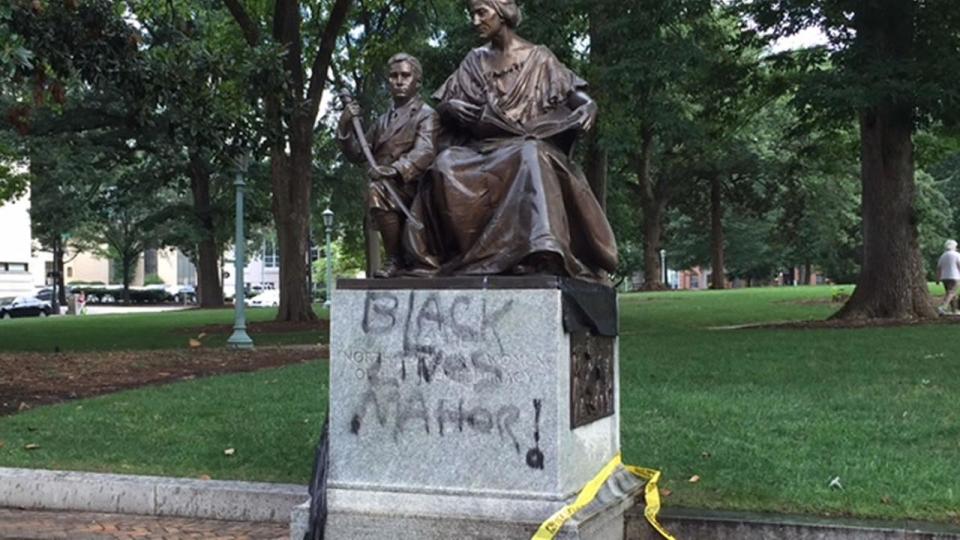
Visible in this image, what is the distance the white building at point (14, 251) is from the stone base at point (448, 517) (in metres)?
62.6

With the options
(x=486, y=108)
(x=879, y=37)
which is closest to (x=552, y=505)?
(x=486, y=108)

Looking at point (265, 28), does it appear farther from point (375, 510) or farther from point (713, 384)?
point (375, 510)

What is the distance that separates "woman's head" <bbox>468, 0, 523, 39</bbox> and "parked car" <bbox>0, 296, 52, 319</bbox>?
168 ft

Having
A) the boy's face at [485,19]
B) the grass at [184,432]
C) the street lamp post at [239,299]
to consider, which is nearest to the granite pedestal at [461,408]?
the boy's face at [485,19]

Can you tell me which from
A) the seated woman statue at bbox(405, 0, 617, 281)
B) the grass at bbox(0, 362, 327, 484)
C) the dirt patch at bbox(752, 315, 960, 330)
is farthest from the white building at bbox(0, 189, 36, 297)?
the seated woman statue at bbox(405, 0, 617, 281)

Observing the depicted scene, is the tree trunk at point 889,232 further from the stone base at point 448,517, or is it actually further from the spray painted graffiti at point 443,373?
the spray painted graffiti at point 443,373

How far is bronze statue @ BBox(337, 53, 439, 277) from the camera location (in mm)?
5598

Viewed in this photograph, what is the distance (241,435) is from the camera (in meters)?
8.53

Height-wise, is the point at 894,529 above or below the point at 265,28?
below

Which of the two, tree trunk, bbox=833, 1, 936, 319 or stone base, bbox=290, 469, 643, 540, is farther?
tree trunk, bbox=833, 1, 936, 319

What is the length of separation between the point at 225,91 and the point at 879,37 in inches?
429

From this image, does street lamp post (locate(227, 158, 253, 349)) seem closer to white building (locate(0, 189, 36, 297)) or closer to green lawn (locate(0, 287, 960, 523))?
green lawn (locate(0, 287, 960, 523))

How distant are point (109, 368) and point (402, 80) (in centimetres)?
1031

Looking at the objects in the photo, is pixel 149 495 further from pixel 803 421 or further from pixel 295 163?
pixel 295 163
